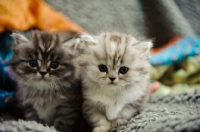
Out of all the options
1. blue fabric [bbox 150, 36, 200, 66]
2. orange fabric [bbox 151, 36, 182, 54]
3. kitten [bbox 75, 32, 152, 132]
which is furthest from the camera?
orange fabric [bbox 151, 36, 182, 54]

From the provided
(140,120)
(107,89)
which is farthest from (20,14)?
(140,120)

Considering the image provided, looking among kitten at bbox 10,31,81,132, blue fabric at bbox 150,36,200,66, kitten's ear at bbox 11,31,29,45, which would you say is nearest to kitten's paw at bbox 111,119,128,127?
kitten at bbox 10,31,81,132

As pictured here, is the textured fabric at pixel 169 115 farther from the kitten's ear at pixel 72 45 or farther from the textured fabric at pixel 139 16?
the textured fabric at pixel 139 16

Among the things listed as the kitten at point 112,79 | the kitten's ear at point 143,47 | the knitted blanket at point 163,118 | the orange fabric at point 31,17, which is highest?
the orange fabric at point 31,17

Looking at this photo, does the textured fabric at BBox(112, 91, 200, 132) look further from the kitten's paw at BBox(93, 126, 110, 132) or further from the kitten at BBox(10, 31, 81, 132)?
the kitten at BBox(10, 31, 81, 132)

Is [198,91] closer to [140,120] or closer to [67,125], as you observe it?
[140,120]

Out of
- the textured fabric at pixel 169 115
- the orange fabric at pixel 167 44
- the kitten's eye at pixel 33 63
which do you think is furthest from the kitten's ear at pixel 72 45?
the orange fabric at pixel 167 44
